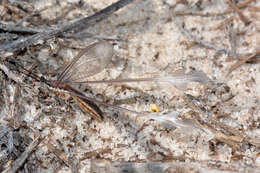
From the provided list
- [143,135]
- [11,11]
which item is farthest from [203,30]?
[11,11]

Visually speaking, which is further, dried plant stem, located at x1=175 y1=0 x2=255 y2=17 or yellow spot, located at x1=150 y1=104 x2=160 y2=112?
dried plant stem, located at x1=175 y1=0 x2=255 y2=17

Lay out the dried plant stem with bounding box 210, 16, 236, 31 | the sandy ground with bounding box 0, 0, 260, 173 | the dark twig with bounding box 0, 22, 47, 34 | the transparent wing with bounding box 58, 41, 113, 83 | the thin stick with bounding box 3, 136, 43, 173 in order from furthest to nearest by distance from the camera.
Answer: the dried plant stem with bounding box 210, 16, 236, 31, the dark twig with bounding box 0, 22, 47, 34, the transparent wing with bounding box 58, 41, 113, 83, the sandy ground with bounding box 0, 0, 260, 173, the thin stick with bounding box 3, 136, 43, 173

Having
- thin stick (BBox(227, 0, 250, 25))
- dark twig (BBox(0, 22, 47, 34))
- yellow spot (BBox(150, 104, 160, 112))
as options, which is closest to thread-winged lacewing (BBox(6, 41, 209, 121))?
yellow spot (BBox(150, 104, 160, 112))

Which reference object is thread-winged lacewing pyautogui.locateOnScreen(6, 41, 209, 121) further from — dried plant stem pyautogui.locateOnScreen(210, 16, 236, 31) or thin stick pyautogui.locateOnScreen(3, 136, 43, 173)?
dried plant stem pyautogui.locateOnScreen(210, 16, 236, 31)

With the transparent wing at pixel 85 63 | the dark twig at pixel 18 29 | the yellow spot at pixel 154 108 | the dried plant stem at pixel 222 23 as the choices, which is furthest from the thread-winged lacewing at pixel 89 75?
the dried plant stem at pixel 222 23

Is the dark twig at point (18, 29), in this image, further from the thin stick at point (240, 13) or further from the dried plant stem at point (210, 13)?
the thin stick at point (240, 13)

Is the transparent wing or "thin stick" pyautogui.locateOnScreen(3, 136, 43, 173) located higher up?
the transparent wing

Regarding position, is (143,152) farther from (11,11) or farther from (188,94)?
(11,11)

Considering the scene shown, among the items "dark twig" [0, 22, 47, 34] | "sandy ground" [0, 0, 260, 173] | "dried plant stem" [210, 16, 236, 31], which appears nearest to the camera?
"sandy ground" [0, 0, 260, 173]
